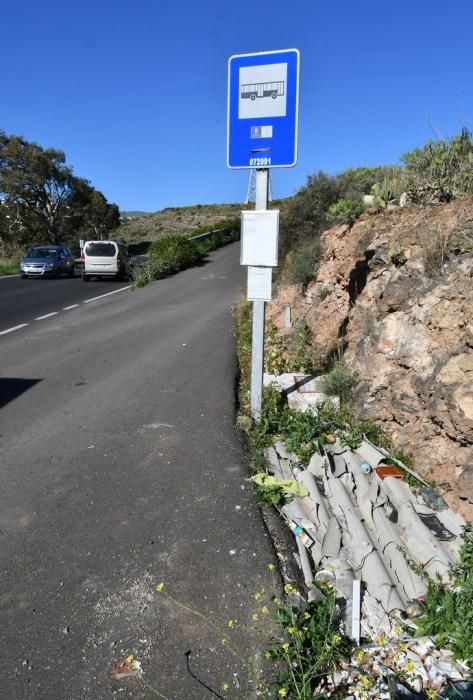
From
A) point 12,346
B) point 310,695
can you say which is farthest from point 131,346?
point 310,695

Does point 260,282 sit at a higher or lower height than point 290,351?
higher

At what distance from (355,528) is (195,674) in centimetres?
144

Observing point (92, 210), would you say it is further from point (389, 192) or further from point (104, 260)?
point (389, 192)

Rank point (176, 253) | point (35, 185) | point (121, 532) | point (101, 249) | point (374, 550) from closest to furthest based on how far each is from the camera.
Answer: point (374, 550)
point (121, 532)
point (101, 249)
point (176, 253)
point (35, 185)

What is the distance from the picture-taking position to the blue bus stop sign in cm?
434

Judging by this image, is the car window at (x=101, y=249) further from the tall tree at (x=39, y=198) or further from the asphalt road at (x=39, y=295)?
the tall tree at (x=39, y=198)

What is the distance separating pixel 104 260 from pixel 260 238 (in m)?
18.2

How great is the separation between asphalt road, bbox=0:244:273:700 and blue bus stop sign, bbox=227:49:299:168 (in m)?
2.70

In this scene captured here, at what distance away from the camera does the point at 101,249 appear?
71.5 feet

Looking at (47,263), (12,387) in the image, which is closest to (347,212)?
(12,387)

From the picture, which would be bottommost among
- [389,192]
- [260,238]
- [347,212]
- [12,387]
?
[12,387]

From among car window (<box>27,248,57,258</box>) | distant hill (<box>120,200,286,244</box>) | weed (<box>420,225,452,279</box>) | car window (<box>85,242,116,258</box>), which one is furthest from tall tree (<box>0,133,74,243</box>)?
weed (<box>420,225,452,279</box>)

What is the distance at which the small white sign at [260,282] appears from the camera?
4648mm

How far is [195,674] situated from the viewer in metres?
2.33
